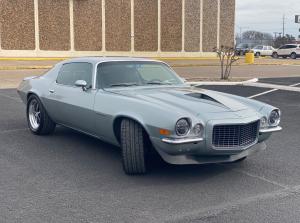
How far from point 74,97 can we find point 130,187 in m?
1.94

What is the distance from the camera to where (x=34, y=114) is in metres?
7.06

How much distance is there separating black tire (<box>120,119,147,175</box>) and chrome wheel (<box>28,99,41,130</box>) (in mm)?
2684

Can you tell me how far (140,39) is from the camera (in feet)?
121

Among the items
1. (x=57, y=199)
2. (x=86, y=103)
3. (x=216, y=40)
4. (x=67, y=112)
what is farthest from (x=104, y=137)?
(x=216, y=40)

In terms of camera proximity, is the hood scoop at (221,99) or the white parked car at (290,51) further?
the white parked car at (290,51)

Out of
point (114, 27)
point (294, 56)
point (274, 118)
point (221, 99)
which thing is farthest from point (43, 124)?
point (294, 56)

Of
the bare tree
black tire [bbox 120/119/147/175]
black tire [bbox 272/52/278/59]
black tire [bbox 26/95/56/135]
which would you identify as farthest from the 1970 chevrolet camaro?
black tire [bbox 272/52/278/59]

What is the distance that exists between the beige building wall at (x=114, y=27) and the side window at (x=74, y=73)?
25913 mm

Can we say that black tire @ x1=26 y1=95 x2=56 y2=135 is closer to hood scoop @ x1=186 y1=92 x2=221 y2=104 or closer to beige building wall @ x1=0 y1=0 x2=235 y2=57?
hood scoop @ x1=186 y1=92 x2=221 y2=104

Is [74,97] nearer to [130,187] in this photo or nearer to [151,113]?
[151,113]

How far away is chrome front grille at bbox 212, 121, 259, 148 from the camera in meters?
4.54

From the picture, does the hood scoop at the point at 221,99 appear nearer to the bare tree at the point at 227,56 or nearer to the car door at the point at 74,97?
the car door at the point at 74,97

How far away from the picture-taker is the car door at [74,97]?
18.2 ft

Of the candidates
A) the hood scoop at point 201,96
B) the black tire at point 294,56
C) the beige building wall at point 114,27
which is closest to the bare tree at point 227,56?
the hood scoop at point 201,96
